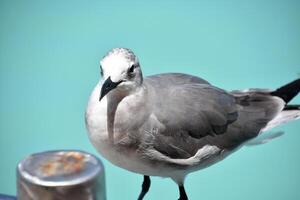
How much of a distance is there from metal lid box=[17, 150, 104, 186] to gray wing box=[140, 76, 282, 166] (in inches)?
7.8

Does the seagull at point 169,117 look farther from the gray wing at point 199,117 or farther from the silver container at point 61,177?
the silver container at point 61,177

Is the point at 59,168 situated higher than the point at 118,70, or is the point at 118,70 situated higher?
the point at 118,70

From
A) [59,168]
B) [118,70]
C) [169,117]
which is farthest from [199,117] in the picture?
[59,168]

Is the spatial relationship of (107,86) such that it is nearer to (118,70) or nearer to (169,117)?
(118,70)

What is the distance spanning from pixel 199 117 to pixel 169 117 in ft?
0.27

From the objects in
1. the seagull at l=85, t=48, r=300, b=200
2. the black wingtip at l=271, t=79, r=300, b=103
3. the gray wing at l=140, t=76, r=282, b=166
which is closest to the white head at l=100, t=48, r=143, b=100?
the seagull at l=85, t=48, r=300, b=200

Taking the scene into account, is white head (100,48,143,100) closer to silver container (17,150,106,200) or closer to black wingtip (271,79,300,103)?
silver container (17,150,106,200)

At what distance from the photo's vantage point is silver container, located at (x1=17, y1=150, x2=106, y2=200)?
656mm

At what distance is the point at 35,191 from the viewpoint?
0.66 m

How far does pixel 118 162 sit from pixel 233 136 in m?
0.28

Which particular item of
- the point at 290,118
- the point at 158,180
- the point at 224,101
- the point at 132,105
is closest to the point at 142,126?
the point at 132,105

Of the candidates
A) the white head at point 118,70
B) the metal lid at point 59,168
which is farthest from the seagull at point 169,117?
the metal lid at point 59,168

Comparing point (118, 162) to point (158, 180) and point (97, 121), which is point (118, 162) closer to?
point (97, 121)

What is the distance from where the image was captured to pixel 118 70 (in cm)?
82
